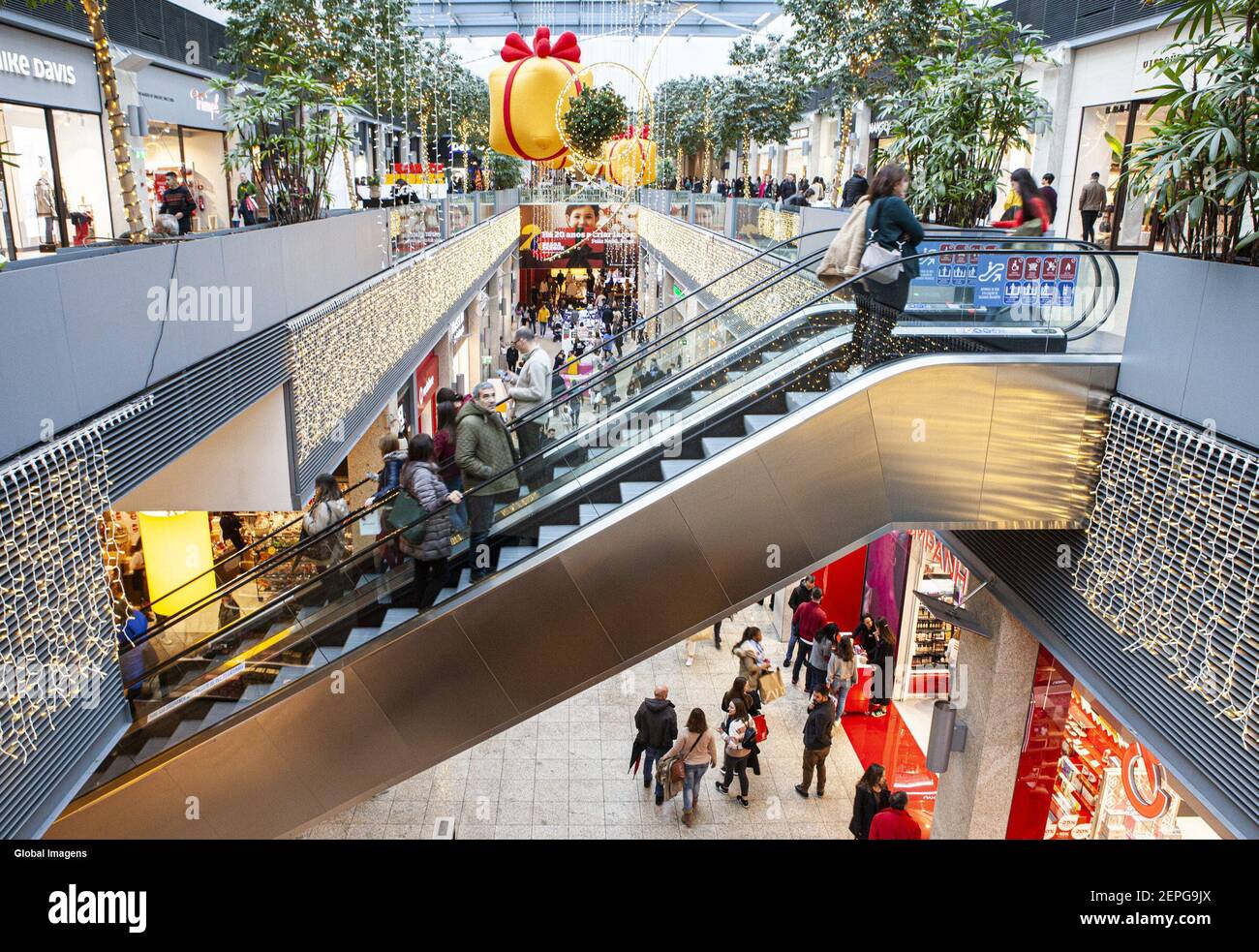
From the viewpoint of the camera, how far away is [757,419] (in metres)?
6.26

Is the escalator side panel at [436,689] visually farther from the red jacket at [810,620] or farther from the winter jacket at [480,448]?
the red jacket at [810,620]

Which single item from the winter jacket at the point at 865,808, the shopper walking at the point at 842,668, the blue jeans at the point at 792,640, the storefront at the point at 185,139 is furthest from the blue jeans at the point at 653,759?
the storefront at the point at 185,139

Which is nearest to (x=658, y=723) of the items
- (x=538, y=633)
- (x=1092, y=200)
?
(x=538, y=633)

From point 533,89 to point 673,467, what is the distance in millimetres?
11934

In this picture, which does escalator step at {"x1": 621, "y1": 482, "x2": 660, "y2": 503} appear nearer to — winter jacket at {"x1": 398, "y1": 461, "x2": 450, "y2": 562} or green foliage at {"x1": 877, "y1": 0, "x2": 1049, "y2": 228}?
winter jacket at {"x1": 398, "y1": 461, "x2": 450, "y2": 562}

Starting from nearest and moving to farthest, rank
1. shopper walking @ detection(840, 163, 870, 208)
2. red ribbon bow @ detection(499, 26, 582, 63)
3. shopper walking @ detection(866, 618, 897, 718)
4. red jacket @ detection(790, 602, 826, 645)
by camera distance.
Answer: shopper walking @ detection(866, 618, 897, 718)
shopper walking @ detection(840, 163, 870, 208)
red jacket @ detection(790, 602, 826, 645)
red ribbon bow @ detection(499, 26, 582, 63)

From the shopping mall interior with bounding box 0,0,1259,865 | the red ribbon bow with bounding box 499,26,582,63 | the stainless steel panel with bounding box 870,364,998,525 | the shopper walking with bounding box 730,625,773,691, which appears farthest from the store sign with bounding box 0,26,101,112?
the stainless steel panel with bounding box 870,364,998,525

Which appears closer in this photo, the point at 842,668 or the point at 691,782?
the point at 691,782

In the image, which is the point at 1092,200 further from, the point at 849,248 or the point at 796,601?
the point at 849,248

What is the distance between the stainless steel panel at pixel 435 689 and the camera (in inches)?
240

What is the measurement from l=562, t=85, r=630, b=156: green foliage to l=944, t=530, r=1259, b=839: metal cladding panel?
10557mm

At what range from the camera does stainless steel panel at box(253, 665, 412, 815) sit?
609 centimetres

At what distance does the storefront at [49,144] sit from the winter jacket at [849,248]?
32.5ft
